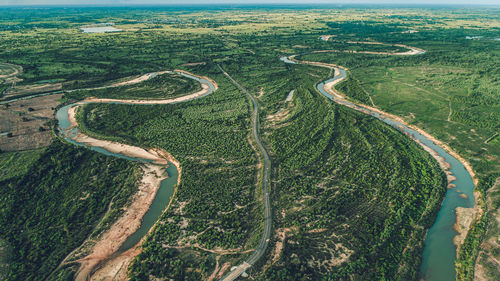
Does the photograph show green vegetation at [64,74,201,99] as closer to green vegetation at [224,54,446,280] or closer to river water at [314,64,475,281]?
green vegetation at [224,54,446,280]

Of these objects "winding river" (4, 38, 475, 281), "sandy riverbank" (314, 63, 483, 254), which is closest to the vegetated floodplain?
"sandy riverbank" (314, 63, 483, 254)

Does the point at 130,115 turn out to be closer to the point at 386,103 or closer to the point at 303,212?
the point at 303,212

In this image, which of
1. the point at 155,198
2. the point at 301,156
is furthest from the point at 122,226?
the point at 301,156

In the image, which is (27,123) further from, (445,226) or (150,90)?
(445,226)

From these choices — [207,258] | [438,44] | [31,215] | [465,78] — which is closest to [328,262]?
[207,258]

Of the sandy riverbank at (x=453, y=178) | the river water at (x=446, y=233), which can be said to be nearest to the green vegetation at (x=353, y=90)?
the sandy riverbank at (x=453, y=178)

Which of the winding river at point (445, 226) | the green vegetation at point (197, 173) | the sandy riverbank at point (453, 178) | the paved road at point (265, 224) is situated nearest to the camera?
the paved road at point (265, 224)

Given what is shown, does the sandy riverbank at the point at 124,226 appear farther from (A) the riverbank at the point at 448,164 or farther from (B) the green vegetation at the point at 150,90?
(A) the riverbank at the point at 448,164
